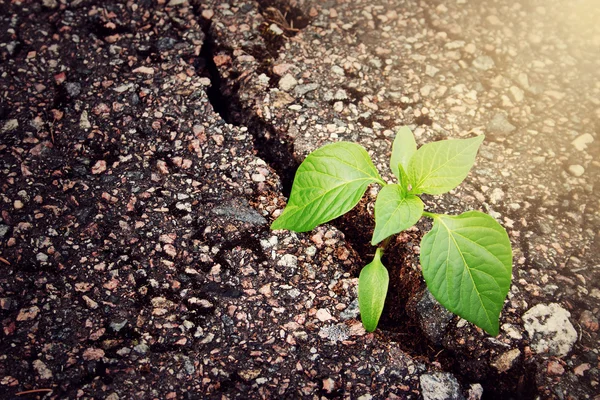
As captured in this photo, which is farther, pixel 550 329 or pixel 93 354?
pixel 550 329

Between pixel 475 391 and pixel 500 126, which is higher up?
pixel 500 126

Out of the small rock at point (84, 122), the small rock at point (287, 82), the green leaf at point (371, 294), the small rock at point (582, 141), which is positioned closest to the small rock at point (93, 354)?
the green leaf at point (371, 294)

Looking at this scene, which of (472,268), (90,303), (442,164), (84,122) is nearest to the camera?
(472,268)

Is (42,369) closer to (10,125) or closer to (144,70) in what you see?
(10,125)

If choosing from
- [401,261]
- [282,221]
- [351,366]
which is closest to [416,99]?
[401,261]

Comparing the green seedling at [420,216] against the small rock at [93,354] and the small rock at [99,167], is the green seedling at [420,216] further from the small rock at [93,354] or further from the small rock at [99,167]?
the small rock at [99,167]

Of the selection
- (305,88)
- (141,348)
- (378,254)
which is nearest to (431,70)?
(305,88)

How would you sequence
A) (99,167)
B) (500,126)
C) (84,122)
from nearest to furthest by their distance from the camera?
(99,167)
(84,122)
(500,126)
